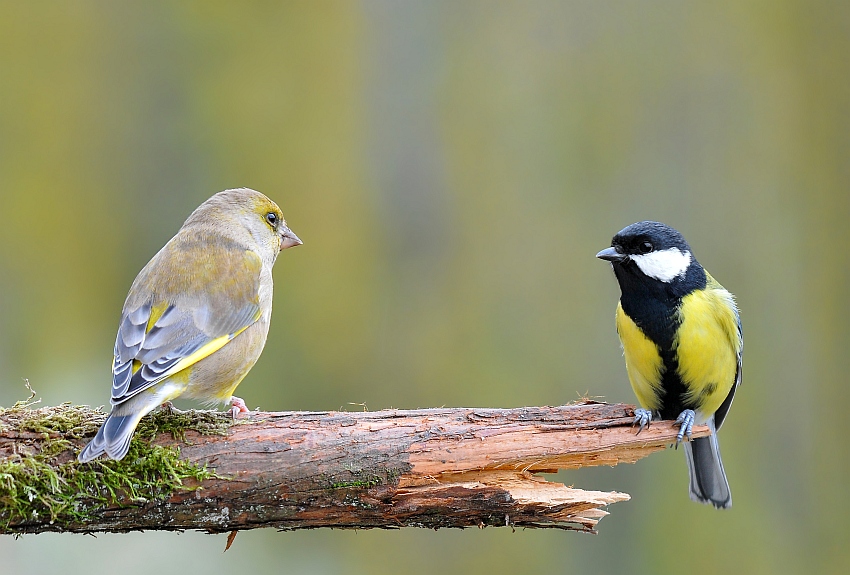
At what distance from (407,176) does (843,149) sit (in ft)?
11.6

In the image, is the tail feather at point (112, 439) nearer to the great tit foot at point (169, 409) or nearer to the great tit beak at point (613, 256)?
the great tit foot at point (169, 409)

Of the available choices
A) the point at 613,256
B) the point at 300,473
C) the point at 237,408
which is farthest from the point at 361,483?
the point at 613,256

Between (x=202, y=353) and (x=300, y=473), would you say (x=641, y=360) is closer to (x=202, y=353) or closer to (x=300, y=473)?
(x=300, y=473)

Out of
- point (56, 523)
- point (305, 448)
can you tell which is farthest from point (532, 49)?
point (56, 523)

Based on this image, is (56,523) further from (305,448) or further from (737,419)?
(737,419)

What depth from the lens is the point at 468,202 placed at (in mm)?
6570

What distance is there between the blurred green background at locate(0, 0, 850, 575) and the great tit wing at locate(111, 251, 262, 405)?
Answer: 3.14 metres

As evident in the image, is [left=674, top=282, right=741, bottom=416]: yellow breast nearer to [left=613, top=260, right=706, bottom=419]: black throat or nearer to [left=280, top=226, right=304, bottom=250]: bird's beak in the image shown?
[left=613, top=260, right=706, bottom=419]: black throat

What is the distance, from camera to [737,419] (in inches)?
255

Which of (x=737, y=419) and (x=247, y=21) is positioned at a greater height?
(x=247, y=21)

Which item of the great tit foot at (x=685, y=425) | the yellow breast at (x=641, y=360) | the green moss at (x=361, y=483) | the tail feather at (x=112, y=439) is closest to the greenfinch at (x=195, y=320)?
the tail feather at (x=112, y=439)

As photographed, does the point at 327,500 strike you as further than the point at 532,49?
No

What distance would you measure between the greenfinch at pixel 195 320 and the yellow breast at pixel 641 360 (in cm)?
172

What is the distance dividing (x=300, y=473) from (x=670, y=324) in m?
1.89
